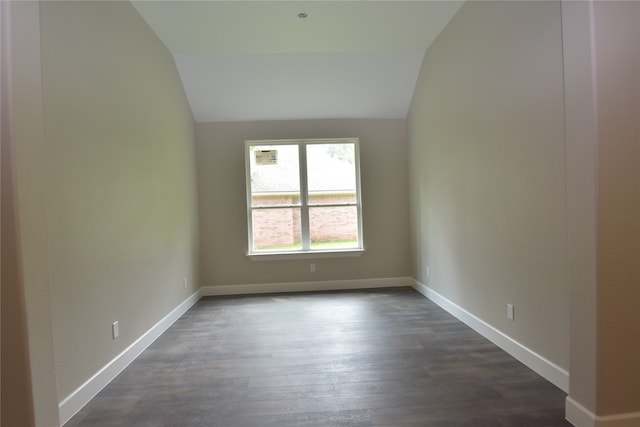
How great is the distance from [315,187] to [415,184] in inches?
56.4

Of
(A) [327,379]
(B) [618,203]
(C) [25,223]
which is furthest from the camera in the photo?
(A) [327,379]

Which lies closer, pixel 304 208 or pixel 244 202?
pixel 244 202

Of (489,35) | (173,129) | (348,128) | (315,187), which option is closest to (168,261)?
(173,129)

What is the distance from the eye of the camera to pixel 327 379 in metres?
2.25

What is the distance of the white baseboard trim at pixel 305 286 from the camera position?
15.4 feet

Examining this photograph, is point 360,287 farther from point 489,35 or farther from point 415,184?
point 489,35

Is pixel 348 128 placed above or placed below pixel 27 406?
above

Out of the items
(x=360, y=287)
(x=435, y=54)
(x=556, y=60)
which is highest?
(x=435, y=54)

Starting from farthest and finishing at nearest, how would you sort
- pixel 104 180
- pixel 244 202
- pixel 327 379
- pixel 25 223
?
pixel 244 202, pixel 104 180, pixel 327 379, pixel 25 223

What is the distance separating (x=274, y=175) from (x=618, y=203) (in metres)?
3.92

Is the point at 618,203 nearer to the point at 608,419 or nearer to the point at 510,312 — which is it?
the point at 608,419

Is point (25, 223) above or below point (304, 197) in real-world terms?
below

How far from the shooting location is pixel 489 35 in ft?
8.71

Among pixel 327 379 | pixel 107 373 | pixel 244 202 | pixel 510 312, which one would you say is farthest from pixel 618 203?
pixel 244 202
